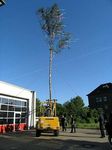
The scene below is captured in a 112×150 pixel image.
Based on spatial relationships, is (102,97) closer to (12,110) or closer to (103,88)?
(103,88)

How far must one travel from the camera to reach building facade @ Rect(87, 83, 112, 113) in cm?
8371

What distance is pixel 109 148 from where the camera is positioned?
51.2 feet

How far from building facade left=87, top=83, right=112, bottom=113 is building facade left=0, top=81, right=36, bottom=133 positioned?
159 feet

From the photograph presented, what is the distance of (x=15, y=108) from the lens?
33.4 metres

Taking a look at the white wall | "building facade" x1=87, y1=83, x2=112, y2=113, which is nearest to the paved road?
the white wall

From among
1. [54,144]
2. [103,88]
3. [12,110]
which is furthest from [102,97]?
[54,144]

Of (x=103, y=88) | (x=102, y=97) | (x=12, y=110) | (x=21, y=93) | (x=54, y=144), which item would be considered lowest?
(x=54, y=144)

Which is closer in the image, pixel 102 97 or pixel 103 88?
pixel 102 97

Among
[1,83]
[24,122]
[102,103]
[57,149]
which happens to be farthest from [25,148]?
[102,103]

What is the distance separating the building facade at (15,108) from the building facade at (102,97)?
1911 inches

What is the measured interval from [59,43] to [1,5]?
88.4ft

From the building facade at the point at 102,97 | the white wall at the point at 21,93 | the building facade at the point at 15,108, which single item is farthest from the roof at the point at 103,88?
the building facade at the point at 15,108

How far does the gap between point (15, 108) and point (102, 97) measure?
5602 cm

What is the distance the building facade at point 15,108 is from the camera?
3011 centimetres
